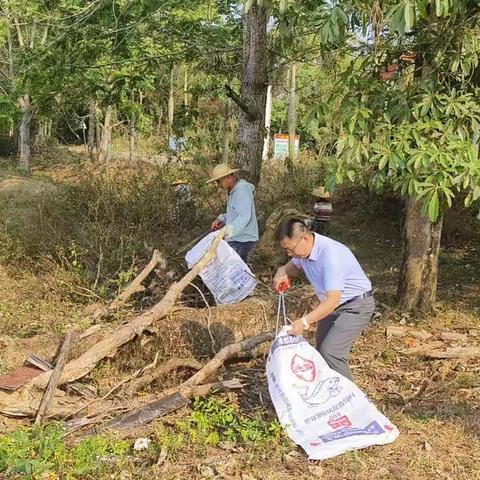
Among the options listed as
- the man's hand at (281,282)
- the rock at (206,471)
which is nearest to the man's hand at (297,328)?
the man's hand at (281,282)

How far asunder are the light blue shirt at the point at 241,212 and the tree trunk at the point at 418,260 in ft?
5.56

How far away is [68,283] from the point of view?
283 inches

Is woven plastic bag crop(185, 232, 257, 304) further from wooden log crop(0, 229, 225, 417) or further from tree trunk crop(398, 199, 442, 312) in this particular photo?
tree trunk crop(398, 199, 442, 312)

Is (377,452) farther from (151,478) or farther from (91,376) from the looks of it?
(91,376)

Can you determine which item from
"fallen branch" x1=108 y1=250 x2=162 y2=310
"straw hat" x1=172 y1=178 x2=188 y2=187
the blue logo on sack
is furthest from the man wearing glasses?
"straw hat" x1=172 y1=178 x2=188 y2=187

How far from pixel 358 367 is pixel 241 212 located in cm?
183

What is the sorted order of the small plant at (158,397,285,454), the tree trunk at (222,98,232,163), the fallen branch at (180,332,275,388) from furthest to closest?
the tree trunk at (222,98,232,163) < the fallen branch at (180,332,275,388) < the small plant at (158,397,285,454)

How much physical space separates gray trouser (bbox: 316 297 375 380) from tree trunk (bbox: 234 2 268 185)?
434 cm

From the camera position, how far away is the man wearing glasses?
381 centimetres

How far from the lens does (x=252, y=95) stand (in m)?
8.04

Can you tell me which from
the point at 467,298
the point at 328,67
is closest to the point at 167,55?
the point at 328,67

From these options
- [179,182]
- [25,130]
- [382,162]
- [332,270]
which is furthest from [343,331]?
[25,130]

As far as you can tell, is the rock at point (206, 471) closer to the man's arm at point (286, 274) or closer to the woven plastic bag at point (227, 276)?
the man's arm at point (286, 274)

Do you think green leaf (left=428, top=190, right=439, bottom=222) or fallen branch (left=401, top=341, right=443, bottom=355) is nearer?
green leaf (left=428, top=190, right=439, bottom=222)
